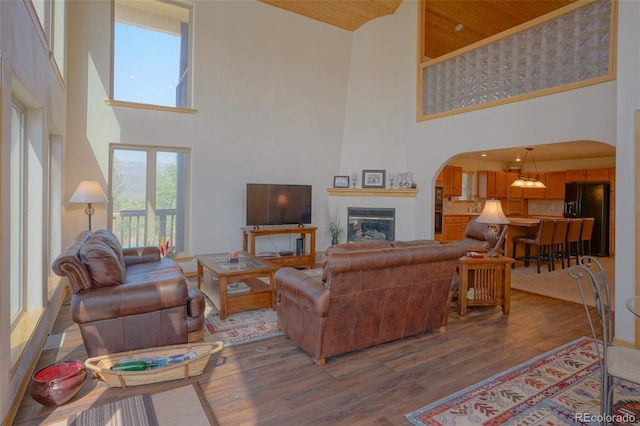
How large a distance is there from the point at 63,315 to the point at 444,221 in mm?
7513

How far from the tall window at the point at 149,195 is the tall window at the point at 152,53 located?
820 mm

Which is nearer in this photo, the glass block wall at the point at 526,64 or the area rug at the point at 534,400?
the area rug at the point at 534,400

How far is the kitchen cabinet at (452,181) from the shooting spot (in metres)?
8.67

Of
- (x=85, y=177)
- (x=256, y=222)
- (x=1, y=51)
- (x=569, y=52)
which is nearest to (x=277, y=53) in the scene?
(x=256, y=222)

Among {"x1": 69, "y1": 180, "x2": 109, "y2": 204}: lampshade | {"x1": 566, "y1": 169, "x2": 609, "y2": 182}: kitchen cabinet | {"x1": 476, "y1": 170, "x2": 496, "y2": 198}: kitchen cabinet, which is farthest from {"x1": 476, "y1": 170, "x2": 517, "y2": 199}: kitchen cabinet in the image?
{"x1": 69, "y1": 180, "x2": 109, "y2": 204}: lampshade

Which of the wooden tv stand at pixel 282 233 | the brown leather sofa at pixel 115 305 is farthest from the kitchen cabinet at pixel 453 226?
the brown leather sofa at pixel 115 305

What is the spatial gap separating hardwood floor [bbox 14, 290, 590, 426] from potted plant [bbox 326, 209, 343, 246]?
10.9 ft

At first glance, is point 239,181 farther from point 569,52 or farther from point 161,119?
point 569,52

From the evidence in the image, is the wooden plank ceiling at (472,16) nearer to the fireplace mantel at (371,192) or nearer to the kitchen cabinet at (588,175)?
the fireplace mantel at (371,192)

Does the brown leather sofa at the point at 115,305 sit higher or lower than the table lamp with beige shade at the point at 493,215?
lower

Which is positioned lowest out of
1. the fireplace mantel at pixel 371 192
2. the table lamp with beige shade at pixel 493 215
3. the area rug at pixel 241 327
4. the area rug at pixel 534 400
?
the area rug at pixel 534 400

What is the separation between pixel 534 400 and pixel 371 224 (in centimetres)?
452

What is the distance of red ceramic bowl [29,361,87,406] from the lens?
85.0 inches

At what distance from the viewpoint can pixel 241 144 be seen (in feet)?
19.8
